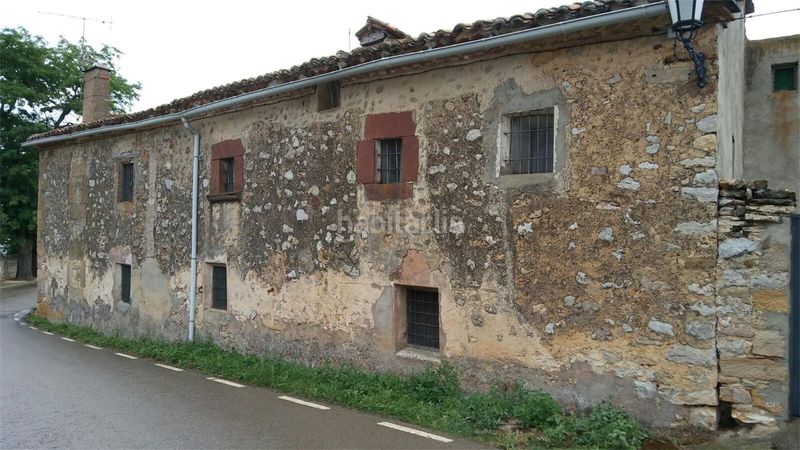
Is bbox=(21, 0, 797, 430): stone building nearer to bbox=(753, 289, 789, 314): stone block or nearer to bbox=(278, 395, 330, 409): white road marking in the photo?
bbox=(753, 289, 789, 314): stone block

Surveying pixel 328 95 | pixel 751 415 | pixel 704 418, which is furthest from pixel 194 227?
pixel 751 415

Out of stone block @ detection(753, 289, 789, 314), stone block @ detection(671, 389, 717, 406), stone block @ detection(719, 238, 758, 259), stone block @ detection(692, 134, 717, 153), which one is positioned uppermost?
stone block @ detection(692, 134, 717, 153)

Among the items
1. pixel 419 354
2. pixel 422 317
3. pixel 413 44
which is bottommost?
pixel 419 354

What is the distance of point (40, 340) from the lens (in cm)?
1330

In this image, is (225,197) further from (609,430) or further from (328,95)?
(609,430)

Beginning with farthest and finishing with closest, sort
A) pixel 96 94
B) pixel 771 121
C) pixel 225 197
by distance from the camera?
pixel 96 94, pixel 771 121, pixel 225 197

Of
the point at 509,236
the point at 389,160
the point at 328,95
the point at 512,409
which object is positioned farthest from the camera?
the point at 328,95

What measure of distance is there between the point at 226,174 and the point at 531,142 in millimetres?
6068

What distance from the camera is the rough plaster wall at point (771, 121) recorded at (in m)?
10.8

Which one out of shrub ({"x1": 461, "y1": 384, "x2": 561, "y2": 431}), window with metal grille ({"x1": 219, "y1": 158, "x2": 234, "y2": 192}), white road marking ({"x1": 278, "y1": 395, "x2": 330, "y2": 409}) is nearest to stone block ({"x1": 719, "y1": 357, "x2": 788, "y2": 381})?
shrub ({"x1": 461, "y1": 384, "x2": 561, "y2": 431})

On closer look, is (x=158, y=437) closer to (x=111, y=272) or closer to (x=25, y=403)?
(x=25, y=403)

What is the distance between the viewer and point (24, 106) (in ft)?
86.1

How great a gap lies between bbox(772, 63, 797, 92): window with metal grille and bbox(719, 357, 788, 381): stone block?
7.81 metres

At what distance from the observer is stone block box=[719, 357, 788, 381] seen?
5.43 meters
